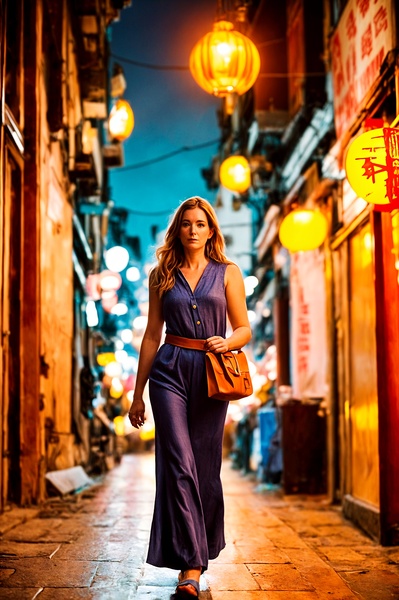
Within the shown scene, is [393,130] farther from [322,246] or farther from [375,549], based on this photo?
[322,246]

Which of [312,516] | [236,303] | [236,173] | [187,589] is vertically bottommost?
[312,516]

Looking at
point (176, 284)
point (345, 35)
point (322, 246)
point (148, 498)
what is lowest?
point (148, 498)

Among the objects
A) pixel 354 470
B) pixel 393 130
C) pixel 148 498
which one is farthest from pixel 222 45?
pixel 148 498

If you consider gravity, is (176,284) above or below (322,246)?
below

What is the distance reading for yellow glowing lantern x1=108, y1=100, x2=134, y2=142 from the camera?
14539 millimetres

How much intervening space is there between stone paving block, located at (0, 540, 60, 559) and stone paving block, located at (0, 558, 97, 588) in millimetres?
199

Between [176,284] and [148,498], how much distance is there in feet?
22.2

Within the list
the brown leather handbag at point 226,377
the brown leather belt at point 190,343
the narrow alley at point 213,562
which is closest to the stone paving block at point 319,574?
Answer: the narrow alley at point 213,562

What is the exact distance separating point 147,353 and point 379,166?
9.31 ft

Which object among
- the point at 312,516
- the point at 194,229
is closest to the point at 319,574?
the point at 194,229

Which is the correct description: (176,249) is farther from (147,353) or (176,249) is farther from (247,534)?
(247,534)

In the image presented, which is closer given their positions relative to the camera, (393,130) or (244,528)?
(393,130)

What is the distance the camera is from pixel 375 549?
694 centimetres

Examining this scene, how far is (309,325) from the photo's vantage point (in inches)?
558
